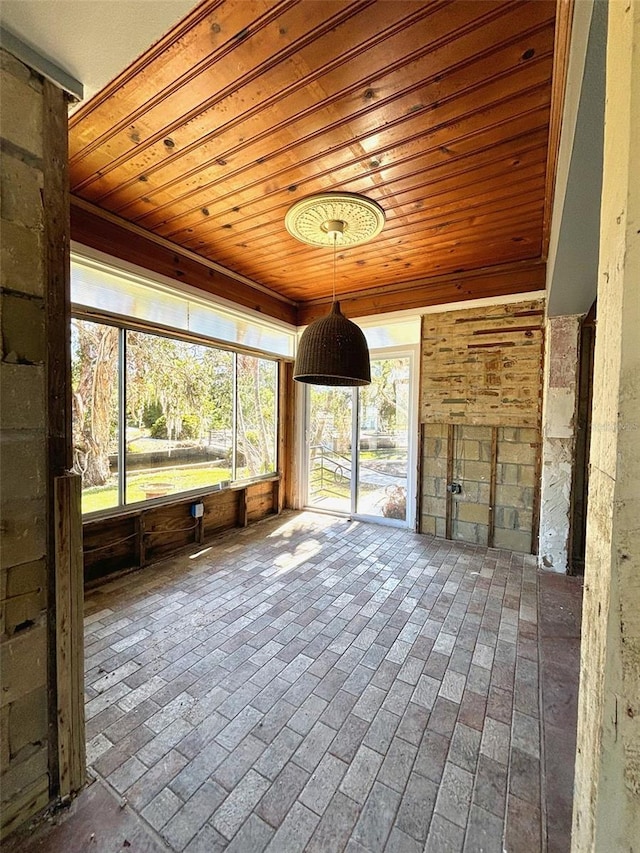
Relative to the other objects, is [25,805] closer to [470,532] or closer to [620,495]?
→ [620,495]

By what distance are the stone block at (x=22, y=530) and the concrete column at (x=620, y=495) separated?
1561 mm

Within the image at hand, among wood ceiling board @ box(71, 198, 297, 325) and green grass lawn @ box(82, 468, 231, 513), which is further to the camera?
green grass lawn @ box(82, 468, 231, 513)

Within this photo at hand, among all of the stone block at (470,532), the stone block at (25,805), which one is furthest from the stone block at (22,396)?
the stone block at (470,532)

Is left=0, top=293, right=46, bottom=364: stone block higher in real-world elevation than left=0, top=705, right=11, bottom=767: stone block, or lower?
higher

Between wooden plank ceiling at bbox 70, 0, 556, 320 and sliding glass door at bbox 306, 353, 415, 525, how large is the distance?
1.62 metres

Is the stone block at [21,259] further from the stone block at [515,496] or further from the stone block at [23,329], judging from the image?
the stone block at [515,496]

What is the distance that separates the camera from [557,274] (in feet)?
7.81

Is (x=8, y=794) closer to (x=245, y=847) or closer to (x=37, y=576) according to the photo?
(x=37, y=576)

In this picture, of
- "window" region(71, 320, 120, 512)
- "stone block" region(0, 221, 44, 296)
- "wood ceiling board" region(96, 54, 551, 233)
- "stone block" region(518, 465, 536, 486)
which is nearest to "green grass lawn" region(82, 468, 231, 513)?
"window" region(71, 320, 120, 512)

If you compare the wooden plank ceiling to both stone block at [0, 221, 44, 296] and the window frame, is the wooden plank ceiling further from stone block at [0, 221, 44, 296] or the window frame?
stone block at [0, 221, 44, 296]

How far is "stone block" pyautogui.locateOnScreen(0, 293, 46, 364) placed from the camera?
1148mm

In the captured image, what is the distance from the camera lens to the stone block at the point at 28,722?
1.19 meters

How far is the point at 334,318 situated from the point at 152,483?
7.91ft

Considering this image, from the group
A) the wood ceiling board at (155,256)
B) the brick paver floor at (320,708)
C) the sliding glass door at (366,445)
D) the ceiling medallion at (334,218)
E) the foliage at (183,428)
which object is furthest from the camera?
the sliding glass door at (366,445)
